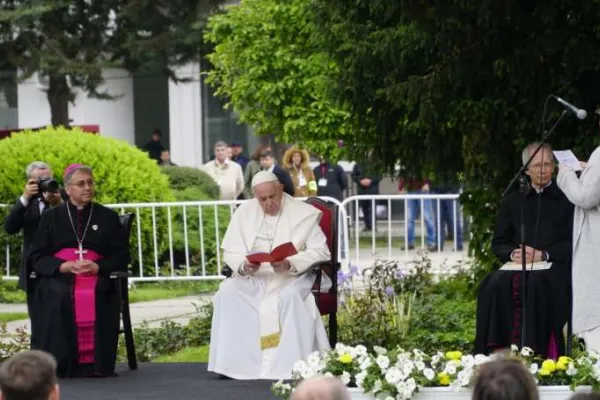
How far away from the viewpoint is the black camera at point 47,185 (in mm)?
12453

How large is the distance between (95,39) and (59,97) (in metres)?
1.45

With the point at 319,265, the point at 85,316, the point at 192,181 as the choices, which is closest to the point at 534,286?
the point at 319,265

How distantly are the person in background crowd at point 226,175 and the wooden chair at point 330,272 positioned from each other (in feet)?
39.0

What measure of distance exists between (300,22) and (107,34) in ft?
43.6

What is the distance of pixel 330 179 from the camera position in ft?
84.9

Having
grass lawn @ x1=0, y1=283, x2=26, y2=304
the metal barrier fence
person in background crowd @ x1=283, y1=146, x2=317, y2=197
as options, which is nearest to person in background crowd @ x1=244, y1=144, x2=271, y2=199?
person in background crowd @ x1=283, y1=146, x2=317, y2=197

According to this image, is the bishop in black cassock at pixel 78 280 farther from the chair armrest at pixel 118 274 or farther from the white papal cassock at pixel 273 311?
the white papal cassock at pixel 273 311

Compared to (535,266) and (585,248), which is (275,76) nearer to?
(535,266)

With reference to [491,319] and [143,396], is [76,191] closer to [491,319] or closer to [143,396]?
[143,396]

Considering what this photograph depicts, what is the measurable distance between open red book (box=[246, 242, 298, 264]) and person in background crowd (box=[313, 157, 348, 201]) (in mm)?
14095

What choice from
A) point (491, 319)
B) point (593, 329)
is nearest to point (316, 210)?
point (491, 319)

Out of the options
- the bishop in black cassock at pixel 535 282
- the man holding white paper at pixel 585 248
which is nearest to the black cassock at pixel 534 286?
the bishop in black cassock at pixel 535 282

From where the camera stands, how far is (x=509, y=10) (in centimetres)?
1113

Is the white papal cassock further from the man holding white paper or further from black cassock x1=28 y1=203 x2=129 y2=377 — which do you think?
the man holding white paper
